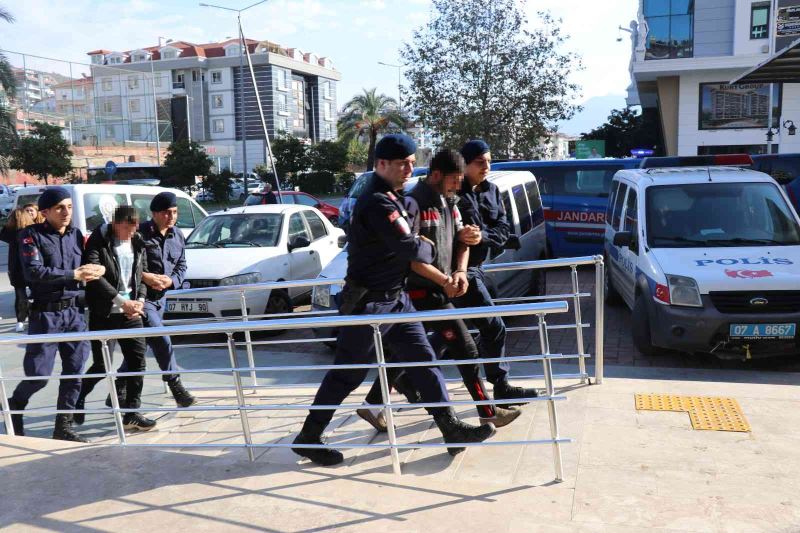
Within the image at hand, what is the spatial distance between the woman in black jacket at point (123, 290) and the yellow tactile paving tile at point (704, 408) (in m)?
3.60

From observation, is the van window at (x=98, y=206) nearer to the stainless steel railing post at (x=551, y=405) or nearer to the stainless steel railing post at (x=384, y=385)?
the stainless steel railing post at (x=384, y=385)

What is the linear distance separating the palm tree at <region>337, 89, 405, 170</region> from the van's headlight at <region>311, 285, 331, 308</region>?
54684mm

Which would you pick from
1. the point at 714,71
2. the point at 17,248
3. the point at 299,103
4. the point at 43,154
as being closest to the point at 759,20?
the point at 714,71

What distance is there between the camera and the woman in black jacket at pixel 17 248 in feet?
18.1

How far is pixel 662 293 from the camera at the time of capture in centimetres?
677

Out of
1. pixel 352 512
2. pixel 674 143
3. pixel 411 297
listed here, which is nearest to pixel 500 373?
pixel 411 297

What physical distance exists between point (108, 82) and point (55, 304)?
139ft

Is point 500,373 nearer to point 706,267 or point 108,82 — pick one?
point 706,267

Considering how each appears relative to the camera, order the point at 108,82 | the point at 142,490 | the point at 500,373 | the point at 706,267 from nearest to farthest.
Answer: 1. the point at 142,490
2. the point at 500,373
3. the point at 706,267
4. the point at 108,82

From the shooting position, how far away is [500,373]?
4.76 metres

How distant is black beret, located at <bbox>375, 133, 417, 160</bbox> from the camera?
393cm

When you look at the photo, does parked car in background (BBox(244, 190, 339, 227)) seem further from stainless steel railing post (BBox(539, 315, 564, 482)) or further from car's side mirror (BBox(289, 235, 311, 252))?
stainless steel railing post (BBox(539, 315, 564, 482))

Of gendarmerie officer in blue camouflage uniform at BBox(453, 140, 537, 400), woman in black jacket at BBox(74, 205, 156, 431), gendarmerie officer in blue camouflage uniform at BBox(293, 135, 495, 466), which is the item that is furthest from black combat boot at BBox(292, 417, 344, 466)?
woman in black jacket at BBox(74, 205, 156, 431)

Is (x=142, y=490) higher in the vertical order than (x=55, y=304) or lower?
lower
